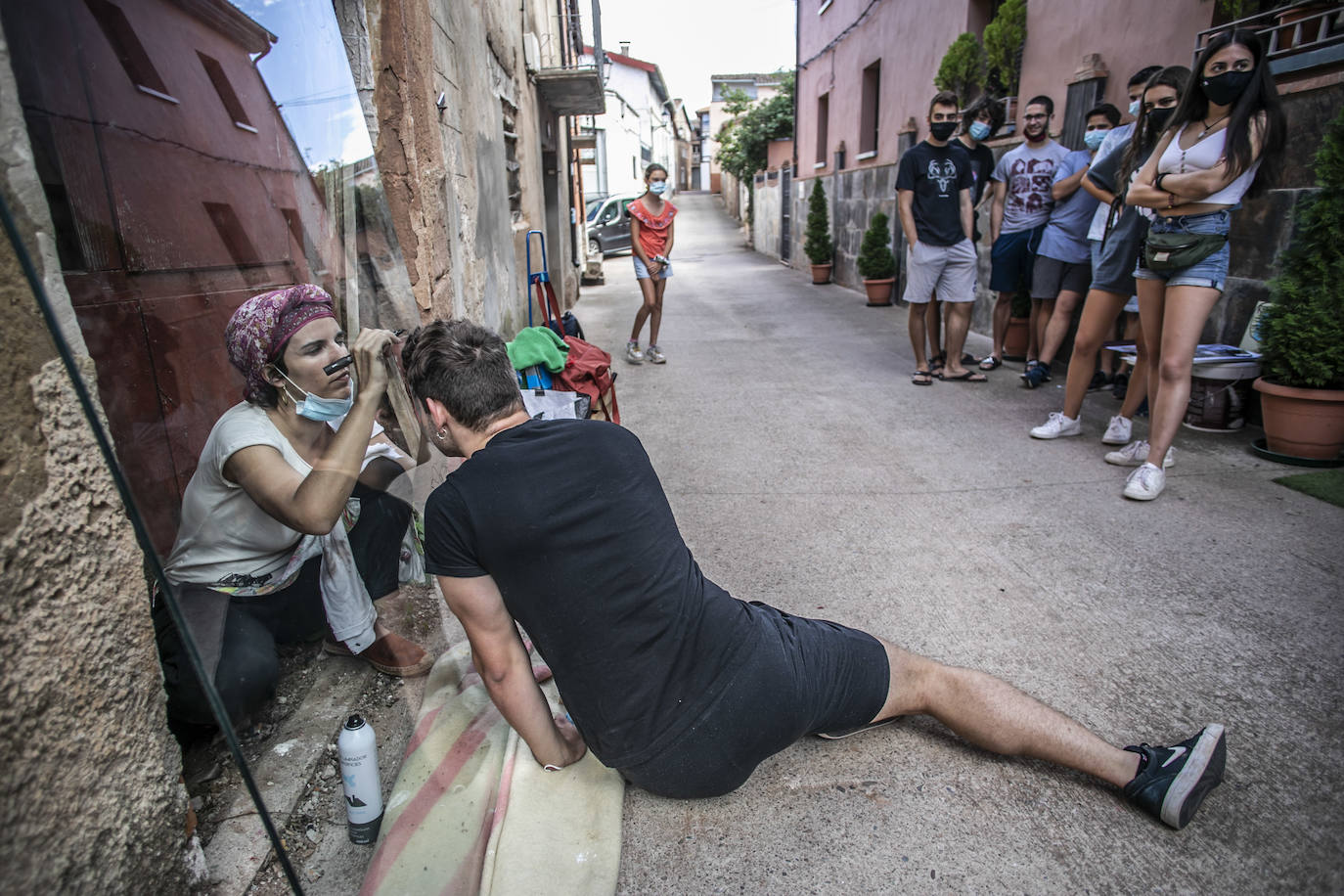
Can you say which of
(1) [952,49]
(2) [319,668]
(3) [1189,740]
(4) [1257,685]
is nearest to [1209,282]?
(4) [1257,685]

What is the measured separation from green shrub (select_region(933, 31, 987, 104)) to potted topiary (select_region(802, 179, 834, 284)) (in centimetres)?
463

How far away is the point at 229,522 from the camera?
1.96 m

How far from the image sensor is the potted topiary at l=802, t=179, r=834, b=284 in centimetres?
1273

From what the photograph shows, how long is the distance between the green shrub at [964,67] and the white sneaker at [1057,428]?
190 inches

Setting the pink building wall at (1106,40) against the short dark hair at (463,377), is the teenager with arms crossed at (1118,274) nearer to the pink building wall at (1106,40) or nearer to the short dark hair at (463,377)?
the pink building wall at (1106,40)

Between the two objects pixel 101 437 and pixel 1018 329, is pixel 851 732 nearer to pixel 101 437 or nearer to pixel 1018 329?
pixel 101 437

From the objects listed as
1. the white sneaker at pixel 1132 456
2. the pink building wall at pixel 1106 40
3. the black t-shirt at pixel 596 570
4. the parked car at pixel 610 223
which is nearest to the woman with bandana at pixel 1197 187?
the white sneaker at pixel 1132 456

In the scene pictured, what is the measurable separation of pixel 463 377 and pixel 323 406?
21.5 inches

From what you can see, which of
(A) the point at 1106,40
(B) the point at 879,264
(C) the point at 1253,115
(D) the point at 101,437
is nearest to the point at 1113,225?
(C) the point at 1253,115

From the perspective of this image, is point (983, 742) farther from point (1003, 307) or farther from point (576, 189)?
point (576, 189)

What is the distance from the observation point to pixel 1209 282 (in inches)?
131

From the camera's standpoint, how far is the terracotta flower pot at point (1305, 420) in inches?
146

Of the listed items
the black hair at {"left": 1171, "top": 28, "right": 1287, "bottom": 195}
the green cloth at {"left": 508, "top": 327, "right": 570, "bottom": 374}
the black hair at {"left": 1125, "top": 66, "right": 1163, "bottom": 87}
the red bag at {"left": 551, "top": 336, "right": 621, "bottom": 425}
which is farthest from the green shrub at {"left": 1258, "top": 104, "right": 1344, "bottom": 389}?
the green cloth at {"left": 508, "top": 327, "right": 570, "bottom": 374}

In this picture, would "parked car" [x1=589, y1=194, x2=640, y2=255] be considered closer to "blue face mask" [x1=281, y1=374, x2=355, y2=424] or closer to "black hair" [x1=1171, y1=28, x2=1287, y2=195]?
"black hair" [x1=1171, y1=28, x2=1287, y2=195]
